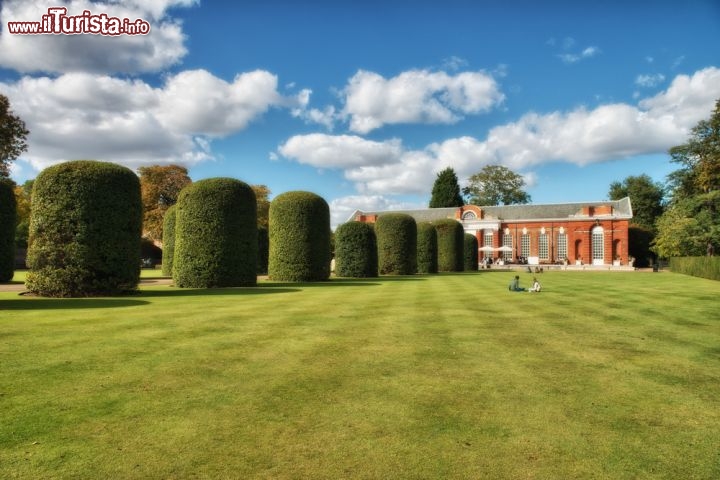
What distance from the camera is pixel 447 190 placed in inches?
3524

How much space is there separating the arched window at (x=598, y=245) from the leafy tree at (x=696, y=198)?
19.7ft

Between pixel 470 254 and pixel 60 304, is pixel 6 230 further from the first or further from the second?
pixel 470 254

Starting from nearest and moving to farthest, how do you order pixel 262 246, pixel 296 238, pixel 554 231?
pixel 296 238 → pixel 262 246 → pixel 554 231

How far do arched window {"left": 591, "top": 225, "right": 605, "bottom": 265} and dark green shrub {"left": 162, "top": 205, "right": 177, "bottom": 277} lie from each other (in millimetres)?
56268

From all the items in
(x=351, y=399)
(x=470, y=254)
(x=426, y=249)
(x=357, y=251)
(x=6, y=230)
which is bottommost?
(x=351, y=399)

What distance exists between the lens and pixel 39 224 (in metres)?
16.1

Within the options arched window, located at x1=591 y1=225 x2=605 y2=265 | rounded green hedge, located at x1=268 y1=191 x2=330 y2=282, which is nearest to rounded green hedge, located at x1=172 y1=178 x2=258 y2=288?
rounded green hedge, located at x1=268 y1=191 x2=330 y2=282

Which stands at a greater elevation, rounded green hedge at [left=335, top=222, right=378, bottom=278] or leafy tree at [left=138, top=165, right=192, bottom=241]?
leafy tree at [left=138, top=165, right=192, bottom=241]

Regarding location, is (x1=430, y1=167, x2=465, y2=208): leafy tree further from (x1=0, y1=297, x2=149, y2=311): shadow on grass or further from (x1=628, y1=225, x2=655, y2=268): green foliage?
(x1=0, y1=297, x2=149, y2=311): shadow on grass

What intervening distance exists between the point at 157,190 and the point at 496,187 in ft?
197

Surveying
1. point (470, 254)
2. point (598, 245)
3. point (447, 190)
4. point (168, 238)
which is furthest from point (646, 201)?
point (168, 238)

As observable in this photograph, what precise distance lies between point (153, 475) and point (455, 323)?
25.8 feet

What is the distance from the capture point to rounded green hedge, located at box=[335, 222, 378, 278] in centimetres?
3186

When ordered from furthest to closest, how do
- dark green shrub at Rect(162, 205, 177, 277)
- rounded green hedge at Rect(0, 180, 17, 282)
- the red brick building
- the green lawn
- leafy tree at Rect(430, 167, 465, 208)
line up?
leafy tree at Rect(430, 167, 465, 208), the red brick building, dark green shrub at Rect(162, 205, 177, 277), rounded green hedge at Rect(0, 180, 17, 282), the green lawn
